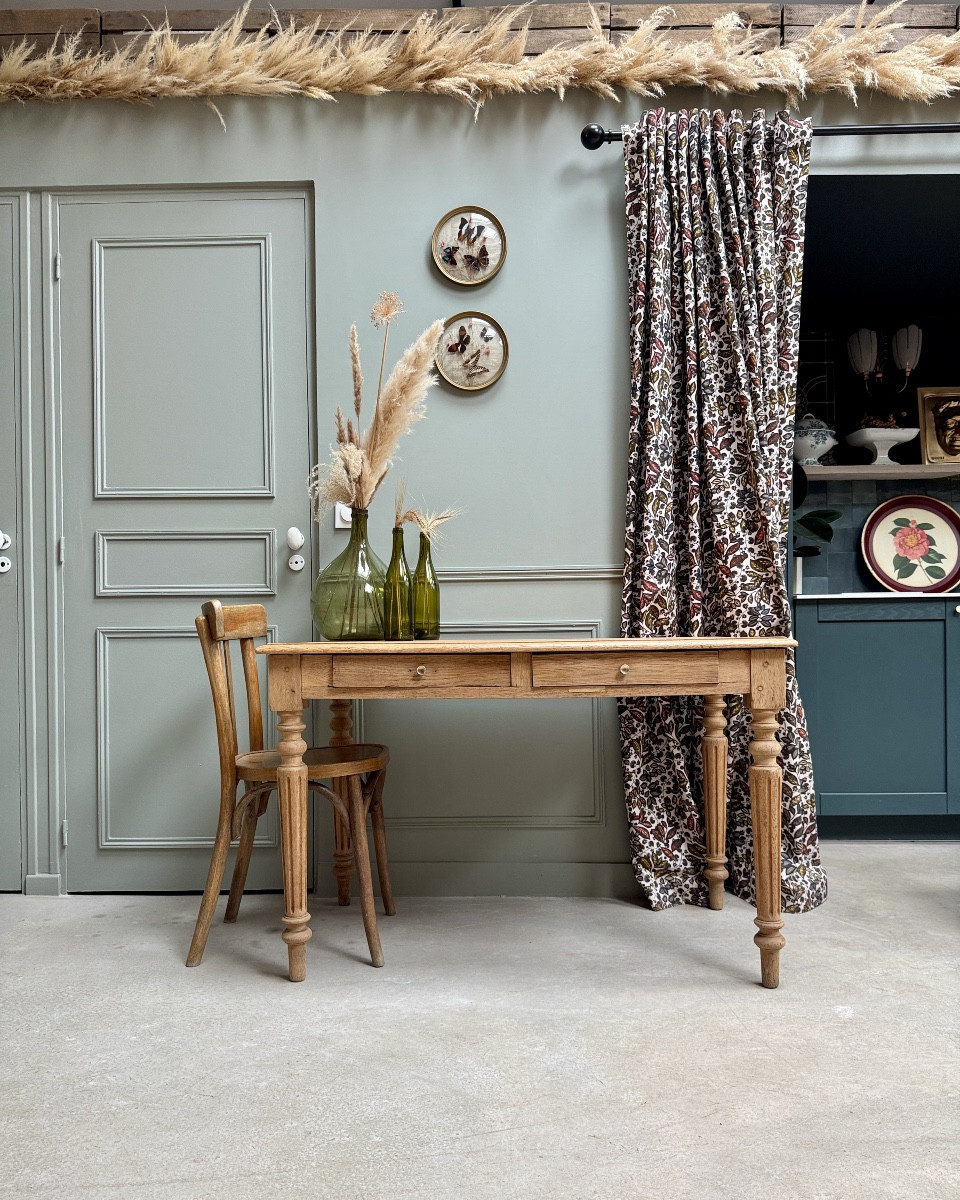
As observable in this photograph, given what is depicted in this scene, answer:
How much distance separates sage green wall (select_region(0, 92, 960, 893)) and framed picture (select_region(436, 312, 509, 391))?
38 millimetres

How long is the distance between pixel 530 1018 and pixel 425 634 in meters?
0.97

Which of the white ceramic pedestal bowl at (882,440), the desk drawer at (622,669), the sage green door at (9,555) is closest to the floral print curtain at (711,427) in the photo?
the desk drawer at (622,669)

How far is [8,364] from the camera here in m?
2.88

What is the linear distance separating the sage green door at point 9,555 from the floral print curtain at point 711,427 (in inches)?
73.3

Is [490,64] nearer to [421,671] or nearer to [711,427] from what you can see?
[711,427]

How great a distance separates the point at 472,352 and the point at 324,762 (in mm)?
1288

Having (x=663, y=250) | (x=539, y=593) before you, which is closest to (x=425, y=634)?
(x=539, y=593)

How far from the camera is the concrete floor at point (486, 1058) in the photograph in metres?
1.39

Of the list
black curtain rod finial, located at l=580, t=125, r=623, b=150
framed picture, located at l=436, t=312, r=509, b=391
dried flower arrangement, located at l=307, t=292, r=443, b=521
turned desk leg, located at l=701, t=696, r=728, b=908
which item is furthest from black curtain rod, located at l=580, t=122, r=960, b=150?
turned desk leg, located at l=701, t=696, r=728, b=908

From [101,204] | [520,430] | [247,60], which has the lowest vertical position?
[520,430]

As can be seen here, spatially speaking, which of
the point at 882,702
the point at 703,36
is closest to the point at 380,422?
the point at 703,36

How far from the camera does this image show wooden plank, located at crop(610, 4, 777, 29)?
272 cm

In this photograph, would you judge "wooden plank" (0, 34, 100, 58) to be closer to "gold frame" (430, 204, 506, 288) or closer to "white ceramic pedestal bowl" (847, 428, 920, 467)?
"gold frame" (430, 204, 506, 288)

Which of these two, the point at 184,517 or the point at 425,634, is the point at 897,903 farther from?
the point at 184,517
